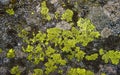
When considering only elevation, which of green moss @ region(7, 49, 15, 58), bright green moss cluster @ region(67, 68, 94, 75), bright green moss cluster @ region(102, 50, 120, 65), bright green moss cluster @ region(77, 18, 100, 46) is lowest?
bright green moss cluster @ region(67, 68, 94, 75)

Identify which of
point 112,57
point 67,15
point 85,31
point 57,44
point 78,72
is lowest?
point 78,72

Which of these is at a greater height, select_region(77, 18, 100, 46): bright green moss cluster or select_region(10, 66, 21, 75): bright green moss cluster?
select_region(77, 18, 100, 46): bright green moss cluster

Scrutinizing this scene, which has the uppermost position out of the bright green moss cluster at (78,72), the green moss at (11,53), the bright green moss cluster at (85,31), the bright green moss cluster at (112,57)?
the bright green moss cluster at (85,31)

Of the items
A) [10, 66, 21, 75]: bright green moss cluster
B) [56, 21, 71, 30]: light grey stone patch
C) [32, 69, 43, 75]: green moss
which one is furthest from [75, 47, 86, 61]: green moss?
[10, 66, 21, 75]: bright green moss cluster

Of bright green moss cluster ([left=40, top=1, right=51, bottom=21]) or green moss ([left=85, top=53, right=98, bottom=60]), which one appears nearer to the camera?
green moss ([left=85, top=53, right=98, bottom=60])

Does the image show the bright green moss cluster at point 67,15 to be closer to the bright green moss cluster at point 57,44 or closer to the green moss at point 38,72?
the bright green moss cluster at point 57,44

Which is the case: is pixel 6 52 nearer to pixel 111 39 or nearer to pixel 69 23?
pixel 69 23

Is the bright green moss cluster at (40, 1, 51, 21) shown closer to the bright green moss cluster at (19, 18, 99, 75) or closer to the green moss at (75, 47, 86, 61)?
the bright green moss cluster at (19, 18, 99, 75)

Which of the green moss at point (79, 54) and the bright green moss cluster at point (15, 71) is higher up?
the green moss at point (79, 54)

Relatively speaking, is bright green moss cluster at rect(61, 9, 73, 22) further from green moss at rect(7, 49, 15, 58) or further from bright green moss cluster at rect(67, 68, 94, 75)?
green moss at rect(7, 49, 15, 58)

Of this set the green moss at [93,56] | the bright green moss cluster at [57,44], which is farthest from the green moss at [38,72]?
the green moss at [93,56]

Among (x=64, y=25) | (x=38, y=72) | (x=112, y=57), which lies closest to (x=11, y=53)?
(x=38, y=72)

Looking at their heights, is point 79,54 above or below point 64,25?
below

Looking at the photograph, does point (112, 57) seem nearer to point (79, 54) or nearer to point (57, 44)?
point (79, 54)
